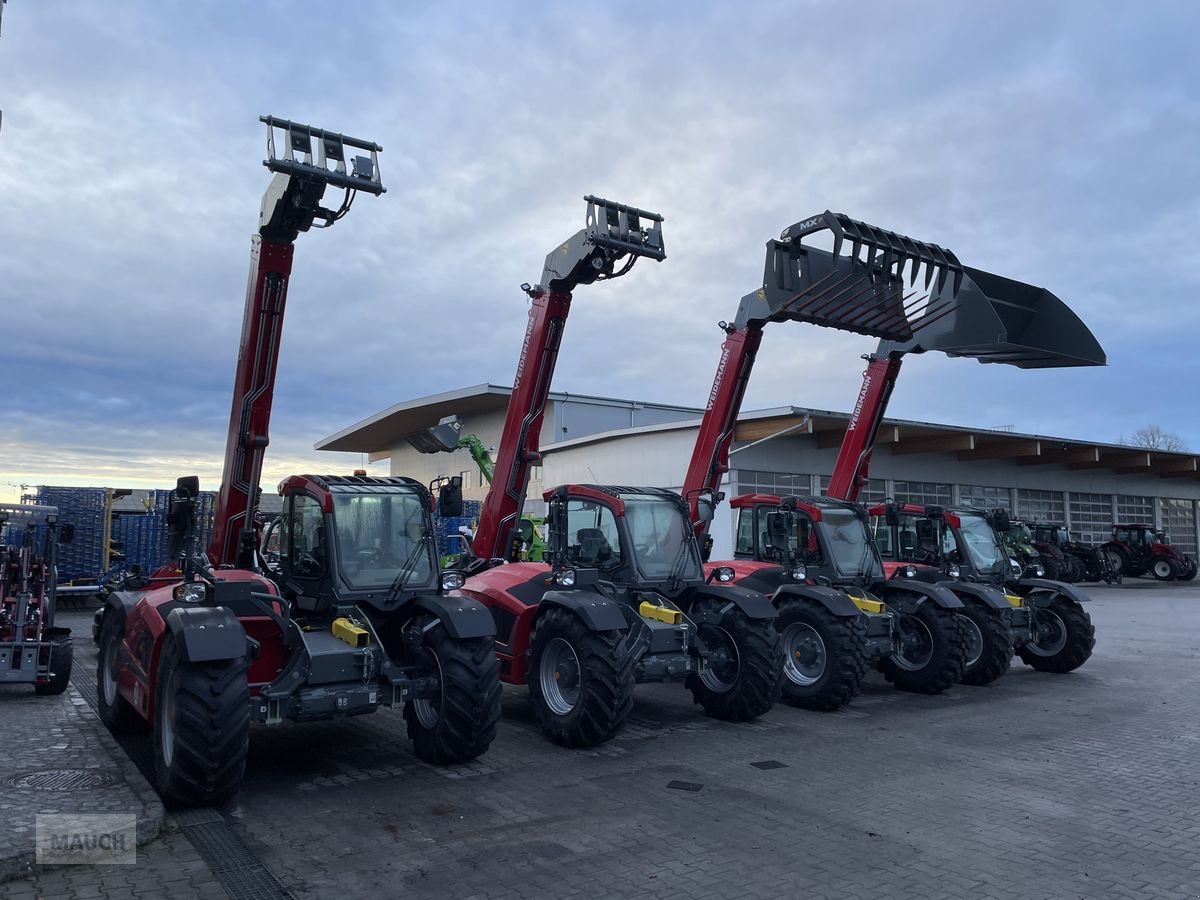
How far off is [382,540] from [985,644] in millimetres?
7545

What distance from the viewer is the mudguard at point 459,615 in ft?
22.2

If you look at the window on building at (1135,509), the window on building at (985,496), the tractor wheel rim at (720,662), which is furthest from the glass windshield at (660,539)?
the window on building at (1135,509)

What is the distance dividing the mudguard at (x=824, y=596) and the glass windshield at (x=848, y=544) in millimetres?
654

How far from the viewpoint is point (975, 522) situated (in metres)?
12.9

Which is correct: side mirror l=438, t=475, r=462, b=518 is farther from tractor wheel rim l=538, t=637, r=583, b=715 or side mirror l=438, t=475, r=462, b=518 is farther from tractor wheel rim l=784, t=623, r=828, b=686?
tractor wheel rim l=784, t=623, r=828, b=686

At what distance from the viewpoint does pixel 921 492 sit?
97.1 feet

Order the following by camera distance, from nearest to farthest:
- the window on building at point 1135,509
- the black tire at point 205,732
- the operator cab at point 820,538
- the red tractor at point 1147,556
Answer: the black tire at point 205,732 → the operator cab at point 820,538 → the red tractor at point 1147,556 → the window on building at point 1135,509

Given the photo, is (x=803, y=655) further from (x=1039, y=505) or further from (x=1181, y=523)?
(x=1181, y=523)

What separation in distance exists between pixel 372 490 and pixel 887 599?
6.68 metres

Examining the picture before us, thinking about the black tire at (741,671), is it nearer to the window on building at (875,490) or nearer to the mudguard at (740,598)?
the mudguard at (740,598)

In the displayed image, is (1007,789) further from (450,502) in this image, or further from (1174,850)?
(450,502)

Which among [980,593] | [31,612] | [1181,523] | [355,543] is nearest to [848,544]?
[980,593]

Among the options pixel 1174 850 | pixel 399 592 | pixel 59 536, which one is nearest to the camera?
pixel 1174 850

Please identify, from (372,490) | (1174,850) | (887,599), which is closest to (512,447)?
(372,490)
